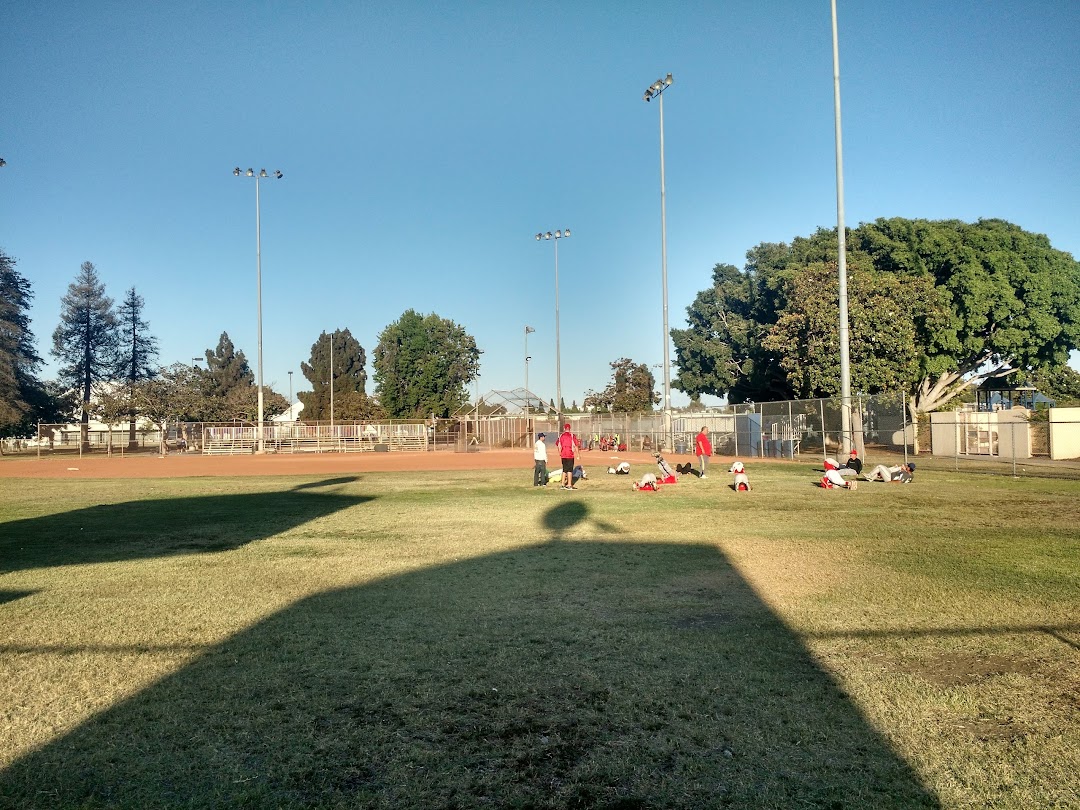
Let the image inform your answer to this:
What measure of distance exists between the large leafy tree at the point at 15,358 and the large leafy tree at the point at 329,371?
3491 cm

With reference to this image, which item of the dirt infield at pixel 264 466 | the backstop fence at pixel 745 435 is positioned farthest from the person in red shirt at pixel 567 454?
the backstop fence at pixel 745 435

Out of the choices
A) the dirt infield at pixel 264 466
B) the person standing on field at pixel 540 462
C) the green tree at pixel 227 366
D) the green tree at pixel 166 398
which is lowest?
the dirt infield at pixel 264 466

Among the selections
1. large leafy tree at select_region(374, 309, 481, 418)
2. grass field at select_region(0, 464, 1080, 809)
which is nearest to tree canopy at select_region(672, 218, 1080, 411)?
grass field at select_region(0, 464, 1080, 809)

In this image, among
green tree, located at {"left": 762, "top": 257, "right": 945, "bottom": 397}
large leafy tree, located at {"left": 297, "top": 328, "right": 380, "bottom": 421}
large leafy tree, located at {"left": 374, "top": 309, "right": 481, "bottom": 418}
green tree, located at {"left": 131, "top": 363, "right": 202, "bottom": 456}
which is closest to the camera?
green tree, located at {"left": 762, "top": 257, "right": 945, "bottom": 397}

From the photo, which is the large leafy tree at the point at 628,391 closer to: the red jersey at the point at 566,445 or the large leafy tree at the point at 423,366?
the large leafy tree at the point at 423,366

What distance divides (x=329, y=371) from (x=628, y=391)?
44212 millimetres

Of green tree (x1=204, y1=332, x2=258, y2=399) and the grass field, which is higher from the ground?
green tree (x1=204, y1=332, x2=258, y2=399)

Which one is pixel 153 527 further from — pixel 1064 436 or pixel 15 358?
pixel 15 358

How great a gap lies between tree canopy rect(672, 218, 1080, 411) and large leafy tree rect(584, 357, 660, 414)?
1003 inches

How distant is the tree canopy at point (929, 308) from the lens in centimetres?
3775

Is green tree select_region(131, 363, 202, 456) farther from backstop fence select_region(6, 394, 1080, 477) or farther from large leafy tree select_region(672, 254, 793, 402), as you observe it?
large leafy tree select_region(672, 254, 793, 402)

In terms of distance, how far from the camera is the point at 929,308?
127 ft

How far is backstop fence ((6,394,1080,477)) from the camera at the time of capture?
99.2 ft

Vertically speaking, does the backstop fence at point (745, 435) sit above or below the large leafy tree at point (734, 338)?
below
